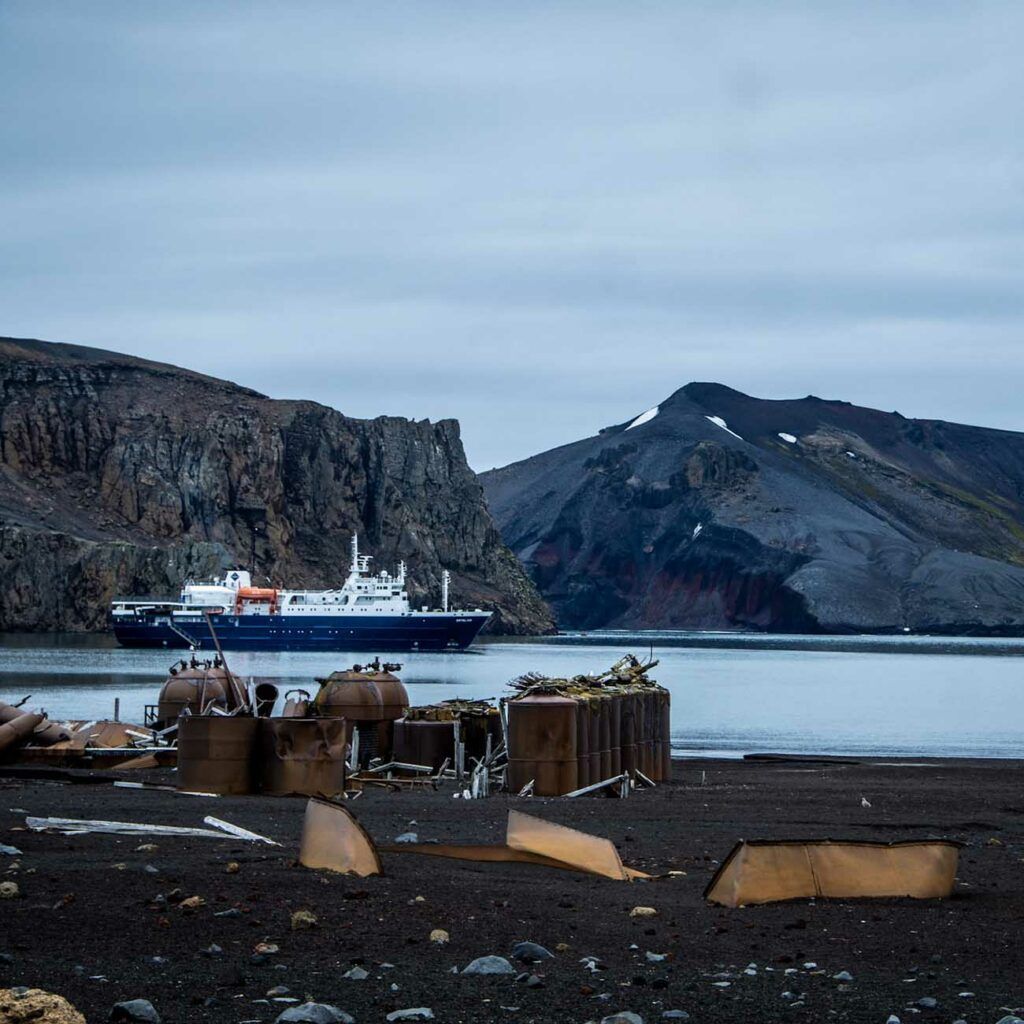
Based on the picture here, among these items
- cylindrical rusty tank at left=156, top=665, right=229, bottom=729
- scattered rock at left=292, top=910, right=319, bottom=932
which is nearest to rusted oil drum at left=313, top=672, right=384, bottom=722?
cylindrical rusty tank at left=156, top=665, right=229, bottom=729

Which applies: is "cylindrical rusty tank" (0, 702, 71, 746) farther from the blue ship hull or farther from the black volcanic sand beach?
the blue ship hull

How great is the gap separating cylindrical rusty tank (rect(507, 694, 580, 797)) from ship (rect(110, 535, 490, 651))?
358 ft

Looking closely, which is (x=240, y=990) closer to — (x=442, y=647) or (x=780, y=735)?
(x=780, y=735)

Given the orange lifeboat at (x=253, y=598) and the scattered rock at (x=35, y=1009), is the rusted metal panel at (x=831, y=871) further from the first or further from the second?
the orange lifeboat at (x=253, y=598)

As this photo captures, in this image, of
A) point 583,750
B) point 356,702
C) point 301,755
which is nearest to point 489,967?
point 301,755

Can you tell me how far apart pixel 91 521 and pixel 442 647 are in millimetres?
66796

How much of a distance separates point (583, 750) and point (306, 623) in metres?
110

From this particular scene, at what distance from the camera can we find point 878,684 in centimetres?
9275

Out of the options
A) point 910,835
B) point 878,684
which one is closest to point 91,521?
point 878,684

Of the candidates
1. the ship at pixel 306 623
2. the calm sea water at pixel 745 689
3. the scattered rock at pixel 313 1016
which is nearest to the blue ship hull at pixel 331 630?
the ship at pixel 306 623

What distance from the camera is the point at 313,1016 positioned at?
7414mm

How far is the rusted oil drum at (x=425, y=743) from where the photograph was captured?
2559 centimetres

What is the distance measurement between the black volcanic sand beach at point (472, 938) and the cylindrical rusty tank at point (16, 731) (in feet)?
30.8

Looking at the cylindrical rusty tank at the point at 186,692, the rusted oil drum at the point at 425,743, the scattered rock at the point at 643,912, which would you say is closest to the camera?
the scattered rock at the point at 643,912
